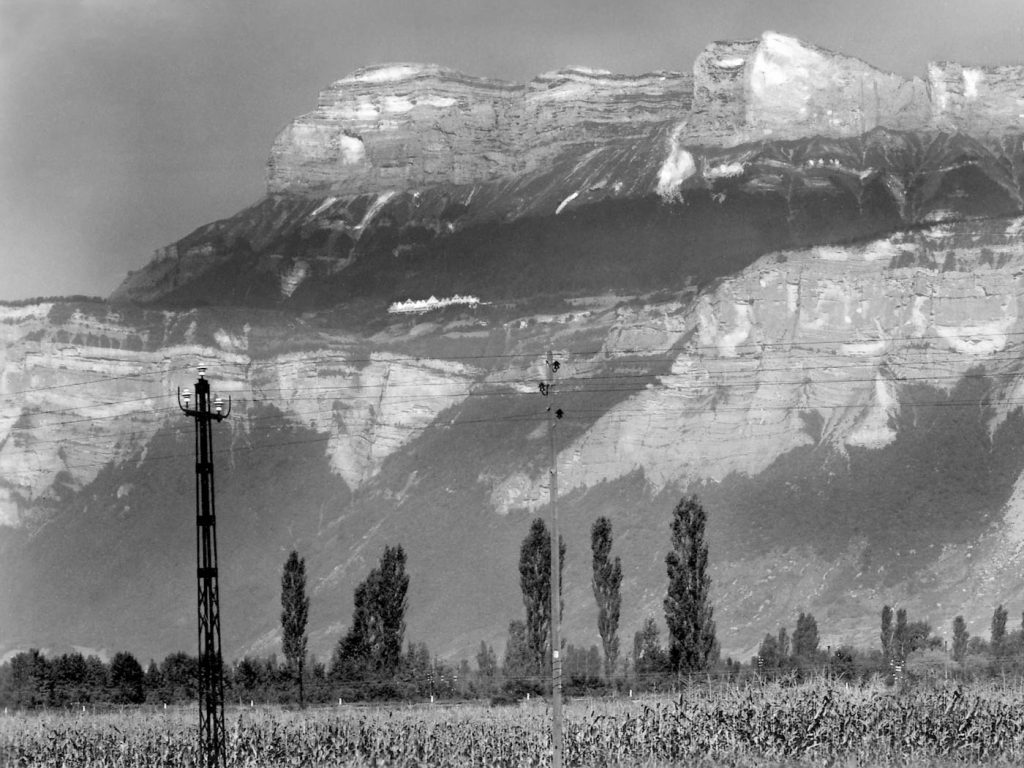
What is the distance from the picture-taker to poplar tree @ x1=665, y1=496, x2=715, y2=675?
118m

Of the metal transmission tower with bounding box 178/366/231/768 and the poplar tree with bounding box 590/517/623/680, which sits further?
the poplar tree with bounding box 590/517/623/680

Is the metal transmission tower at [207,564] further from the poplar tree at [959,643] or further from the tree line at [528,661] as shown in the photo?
the poplar tree at [959,643]

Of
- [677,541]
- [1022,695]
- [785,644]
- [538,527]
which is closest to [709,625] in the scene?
[677,541]

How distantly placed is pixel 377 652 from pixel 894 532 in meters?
78.5

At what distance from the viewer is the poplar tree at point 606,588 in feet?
440

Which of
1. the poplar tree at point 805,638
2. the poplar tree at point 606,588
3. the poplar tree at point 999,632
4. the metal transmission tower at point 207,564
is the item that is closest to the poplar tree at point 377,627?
the poplar tree at point 606,588

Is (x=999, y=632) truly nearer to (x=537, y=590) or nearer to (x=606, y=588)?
(x=606, y=588)

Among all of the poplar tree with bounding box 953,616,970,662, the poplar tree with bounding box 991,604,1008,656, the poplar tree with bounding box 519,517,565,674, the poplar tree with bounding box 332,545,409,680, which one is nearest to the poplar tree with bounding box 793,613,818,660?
the poplar tree with bounding box 953,616,970,662

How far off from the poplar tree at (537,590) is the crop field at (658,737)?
166ft

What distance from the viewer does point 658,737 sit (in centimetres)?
6694

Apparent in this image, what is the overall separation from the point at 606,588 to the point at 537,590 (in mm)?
7239

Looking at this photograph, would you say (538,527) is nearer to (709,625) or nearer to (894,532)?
(709,625)

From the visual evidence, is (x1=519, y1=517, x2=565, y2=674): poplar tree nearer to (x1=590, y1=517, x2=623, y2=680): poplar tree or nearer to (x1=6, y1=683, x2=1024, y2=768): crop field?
(x1=590, y1=517, x2=623, y2=680): poplar tree

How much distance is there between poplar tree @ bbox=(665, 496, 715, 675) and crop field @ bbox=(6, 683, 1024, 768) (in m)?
38.6
